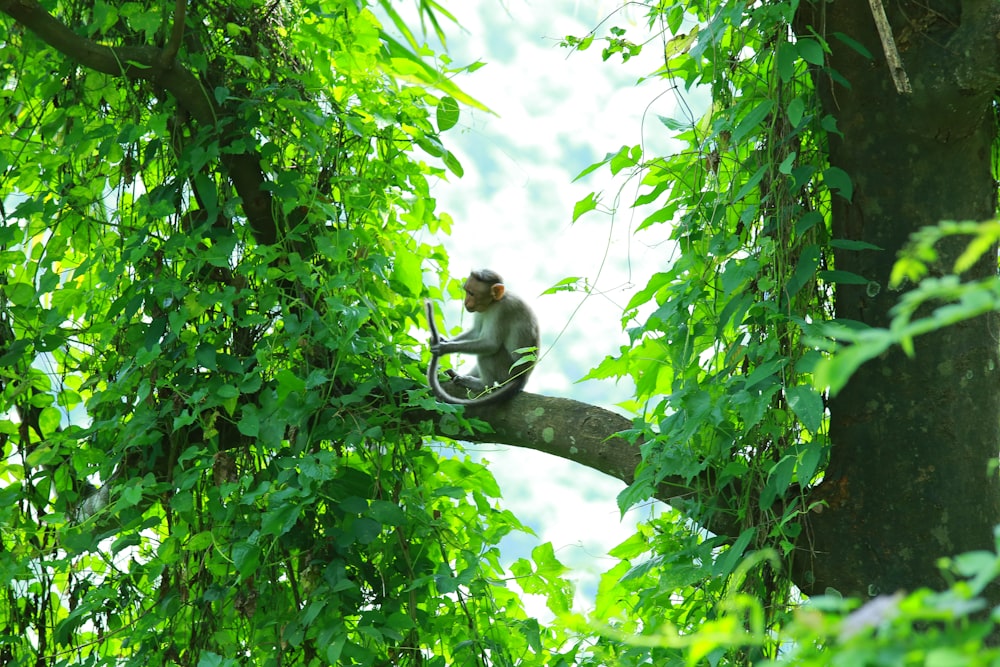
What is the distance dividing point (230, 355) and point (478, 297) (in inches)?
70.6

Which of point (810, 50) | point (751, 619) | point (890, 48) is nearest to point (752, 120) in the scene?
point (810, 50)

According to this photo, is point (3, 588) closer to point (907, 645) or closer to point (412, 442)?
point (412, 442)

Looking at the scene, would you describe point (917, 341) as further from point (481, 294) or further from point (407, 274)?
point (481, 294)

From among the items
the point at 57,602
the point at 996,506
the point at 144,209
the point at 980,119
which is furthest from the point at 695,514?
the point at 57,602

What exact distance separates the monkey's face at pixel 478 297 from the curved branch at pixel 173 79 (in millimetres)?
1560

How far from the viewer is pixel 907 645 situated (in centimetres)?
63

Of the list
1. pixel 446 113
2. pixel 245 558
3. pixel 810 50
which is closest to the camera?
pixel 810 50

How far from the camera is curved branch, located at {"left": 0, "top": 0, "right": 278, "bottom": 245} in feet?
8.43

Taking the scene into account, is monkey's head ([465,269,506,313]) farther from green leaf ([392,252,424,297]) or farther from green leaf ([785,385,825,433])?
green leaf ([785,385,825,433])

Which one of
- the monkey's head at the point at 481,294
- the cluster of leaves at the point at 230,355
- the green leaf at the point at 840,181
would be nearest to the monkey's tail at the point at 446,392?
the cluster of leaves at the point at 230,355

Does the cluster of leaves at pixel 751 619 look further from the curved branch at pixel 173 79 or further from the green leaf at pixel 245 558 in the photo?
the curved branch at pixel 173 79

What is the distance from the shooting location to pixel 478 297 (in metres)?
4.44

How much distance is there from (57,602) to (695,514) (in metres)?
1.84

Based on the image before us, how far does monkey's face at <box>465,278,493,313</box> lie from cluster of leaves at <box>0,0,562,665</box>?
128 cm
